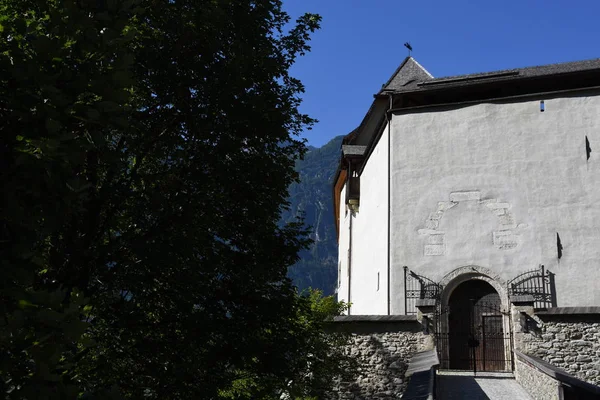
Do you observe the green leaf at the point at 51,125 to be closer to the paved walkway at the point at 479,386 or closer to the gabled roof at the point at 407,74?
the paved walkway at the point at 479,386

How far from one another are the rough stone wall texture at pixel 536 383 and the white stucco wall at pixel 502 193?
10.5ft

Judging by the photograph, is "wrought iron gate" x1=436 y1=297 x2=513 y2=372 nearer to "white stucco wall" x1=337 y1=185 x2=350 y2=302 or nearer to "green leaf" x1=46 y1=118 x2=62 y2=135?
"white stucco wall" x1=337 y1=185 x2=350 y2=302

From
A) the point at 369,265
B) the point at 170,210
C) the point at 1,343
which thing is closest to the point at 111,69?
the point at 1,343

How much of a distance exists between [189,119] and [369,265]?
14.7 metres

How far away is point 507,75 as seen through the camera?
1827 centimetres

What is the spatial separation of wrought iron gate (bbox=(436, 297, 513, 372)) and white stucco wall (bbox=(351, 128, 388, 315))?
6.83 feet

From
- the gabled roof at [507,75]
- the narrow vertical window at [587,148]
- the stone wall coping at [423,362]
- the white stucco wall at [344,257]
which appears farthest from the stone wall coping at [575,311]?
the white stucco wall at [344,257]

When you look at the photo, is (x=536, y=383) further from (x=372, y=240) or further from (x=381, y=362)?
(x=372, y=240)

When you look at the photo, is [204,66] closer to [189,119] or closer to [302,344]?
[189,119]

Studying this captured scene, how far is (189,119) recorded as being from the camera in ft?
26.8

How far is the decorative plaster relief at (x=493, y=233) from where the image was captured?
54.7ft

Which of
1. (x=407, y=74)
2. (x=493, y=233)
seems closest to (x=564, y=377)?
(x=493, y=233)

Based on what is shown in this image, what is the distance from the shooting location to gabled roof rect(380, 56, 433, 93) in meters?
25.0

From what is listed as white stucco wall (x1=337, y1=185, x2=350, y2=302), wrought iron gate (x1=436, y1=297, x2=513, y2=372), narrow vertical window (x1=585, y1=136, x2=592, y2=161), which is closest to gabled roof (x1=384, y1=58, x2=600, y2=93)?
narrow vertical window (x1=585, y1=136, x2=592, y2=161)
